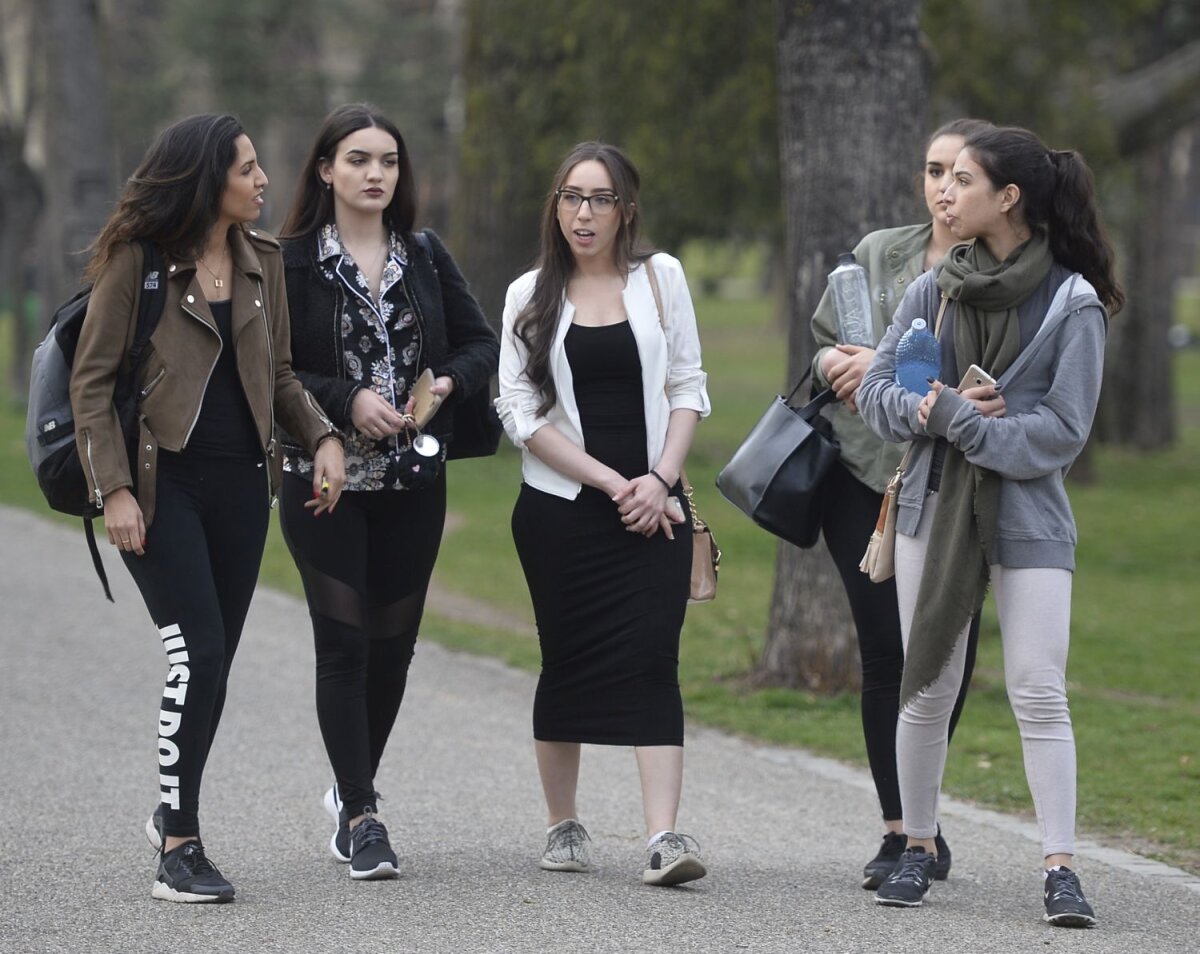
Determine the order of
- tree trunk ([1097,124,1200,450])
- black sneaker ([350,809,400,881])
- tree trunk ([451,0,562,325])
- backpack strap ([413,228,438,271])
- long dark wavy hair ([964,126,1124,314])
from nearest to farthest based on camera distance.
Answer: long dark wavy hair ([964,126,1124,314]) → black sneaker ([350,809,400,881]) → backpack strap ([413,228,438,271]) → tree trunk ([451,0,562,325]) → tree trunk ([1097,124,1200,450])

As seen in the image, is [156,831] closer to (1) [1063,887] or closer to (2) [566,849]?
(2) [566,849]

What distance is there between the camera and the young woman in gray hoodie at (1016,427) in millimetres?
4559

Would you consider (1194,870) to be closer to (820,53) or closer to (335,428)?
(335,428)

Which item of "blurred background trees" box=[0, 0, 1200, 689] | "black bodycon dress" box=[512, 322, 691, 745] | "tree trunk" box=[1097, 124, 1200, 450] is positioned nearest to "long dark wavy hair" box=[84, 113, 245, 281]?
"black bodycon dress" box=[512, 322, 691, 745]

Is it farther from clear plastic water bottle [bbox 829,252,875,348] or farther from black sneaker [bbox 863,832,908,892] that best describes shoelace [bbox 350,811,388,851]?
clear plastic water bottle [bbox 829,252,875,348]

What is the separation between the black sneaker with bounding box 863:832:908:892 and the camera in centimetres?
507

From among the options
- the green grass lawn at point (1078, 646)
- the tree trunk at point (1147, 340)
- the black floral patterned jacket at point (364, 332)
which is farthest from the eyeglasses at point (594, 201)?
the tree trunk at point (1147, 340)

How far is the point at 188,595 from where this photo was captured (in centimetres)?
473

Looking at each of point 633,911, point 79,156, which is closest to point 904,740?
point 633,911

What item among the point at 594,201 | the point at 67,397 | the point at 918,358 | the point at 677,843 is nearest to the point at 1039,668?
the point at 918,358

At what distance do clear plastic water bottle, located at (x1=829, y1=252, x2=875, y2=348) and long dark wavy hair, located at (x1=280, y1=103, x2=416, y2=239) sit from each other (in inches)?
48.4

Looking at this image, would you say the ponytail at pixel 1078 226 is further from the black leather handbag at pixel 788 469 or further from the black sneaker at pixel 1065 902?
the black sneaker at pixel 1065 902

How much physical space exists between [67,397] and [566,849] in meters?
1.82

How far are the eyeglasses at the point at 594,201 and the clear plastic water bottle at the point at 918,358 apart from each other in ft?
3.02
